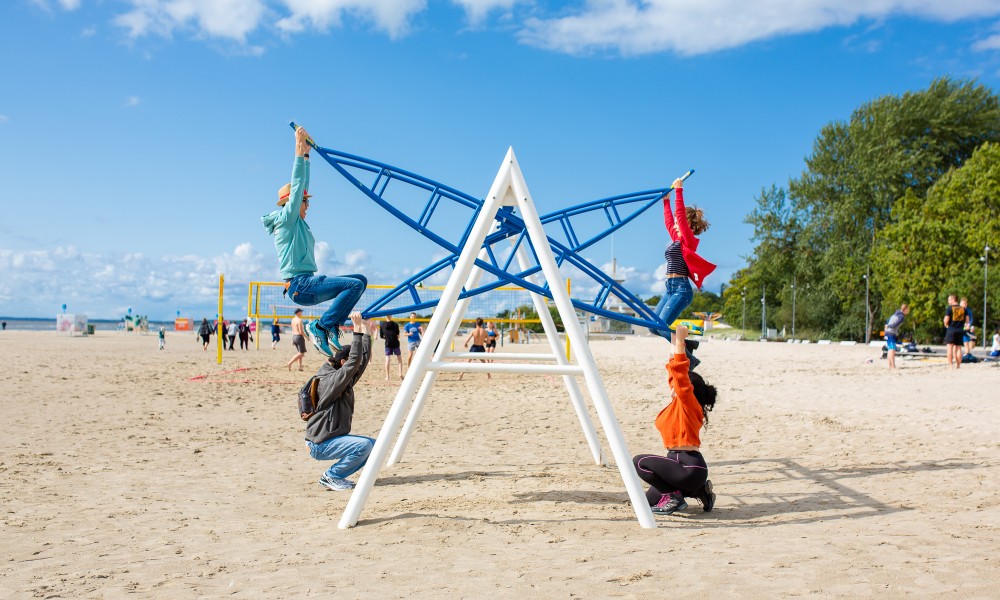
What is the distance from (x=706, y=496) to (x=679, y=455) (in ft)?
1.16

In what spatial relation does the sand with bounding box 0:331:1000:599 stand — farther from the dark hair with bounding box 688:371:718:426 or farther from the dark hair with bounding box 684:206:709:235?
the dark hair with bounding box 684:206:709:235

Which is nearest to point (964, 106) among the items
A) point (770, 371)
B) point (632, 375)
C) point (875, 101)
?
point (875, 101)

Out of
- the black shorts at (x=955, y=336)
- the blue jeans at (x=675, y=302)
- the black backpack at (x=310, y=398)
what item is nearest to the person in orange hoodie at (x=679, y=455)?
the blue jeans at (x=675, y=302)

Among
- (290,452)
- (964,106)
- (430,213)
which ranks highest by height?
(964,106)

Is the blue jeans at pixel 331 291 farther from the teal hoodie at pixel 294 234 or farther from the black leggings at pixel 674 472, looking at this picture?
the black leggings at pixel 674 472

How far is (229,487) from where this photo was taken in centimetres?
580

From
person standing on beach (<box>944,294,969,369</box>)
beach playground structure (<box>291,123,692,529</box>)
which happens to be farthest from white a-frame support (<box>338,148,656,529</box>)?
person standing on beach (<box>944,294,969,369</box>)

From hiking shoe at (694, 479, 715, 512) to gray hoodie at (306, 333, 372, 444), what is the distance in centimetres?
249

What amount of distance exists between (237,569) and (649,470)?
2671 millimetres

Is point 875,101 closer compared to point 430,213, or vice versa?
point 430,213

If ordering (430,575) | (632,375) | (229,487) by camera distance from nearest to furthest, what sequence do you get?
(430,575)
(229,487)
(632,375)

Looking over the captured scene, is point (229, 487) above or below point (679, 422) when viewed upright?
below

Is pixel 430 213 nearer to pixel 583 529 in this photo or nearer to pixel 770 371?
pixel 583 529

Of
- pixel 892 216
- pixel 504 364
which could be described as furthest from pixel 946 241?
pixel 504 364
